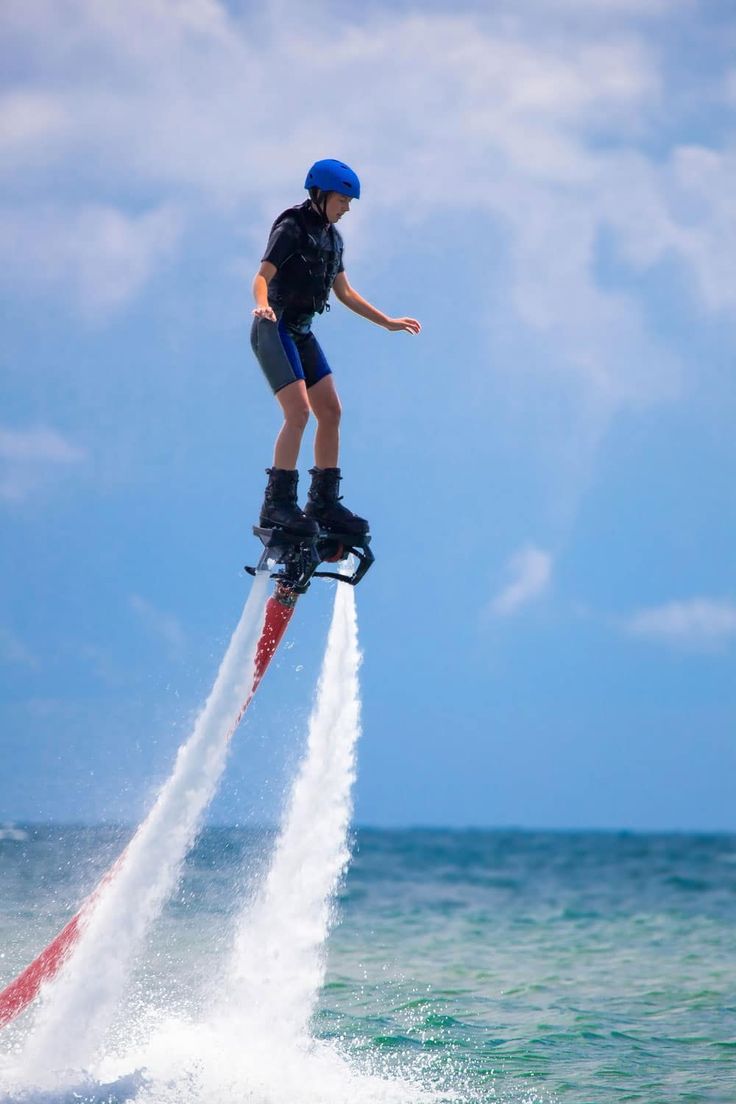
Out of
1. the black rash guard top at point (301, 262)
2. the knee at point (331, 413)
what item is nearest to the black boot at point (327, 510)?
the knee at point (331, 413)

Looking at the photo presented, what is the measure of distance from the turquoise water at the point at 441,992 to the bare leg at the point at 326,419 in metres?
3.80

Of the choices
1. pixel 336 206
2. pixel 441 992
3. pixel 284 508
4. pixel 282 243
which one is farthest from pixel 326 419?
pixel 441 992

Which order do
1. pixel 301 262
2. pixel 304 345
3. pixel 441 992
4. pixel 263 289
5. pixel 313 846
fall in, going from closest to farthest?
pixel 263 289 < pixel 301 262 < pixel 304 345 < pixel 313 846 < pixel 441 992

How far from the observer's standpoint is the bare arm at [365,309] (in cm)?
1066

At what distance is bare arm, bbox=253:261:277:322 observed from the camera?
916 cm

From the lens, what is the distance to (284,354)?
1012 cm

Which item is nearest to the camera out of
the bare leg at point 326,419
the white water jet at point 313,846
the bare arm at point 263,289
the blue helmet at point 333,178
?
the bare arm at point 263,289

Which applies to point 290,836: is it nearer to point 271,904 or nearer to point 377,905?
point 271,904

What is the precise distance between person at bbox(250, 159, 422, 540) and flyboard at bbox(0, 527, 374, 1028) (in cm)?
11

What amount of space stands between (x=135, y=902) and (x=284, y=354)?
4.53 m

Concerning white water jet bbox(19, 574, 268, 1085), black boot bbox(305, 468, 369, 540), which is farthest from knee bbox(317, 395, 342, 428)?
white water jet bbox(19, 574, 268, 1085)

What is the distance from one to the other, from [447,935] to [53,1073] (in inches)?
668

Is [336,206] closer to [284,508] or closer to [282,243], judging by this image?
[282,243]

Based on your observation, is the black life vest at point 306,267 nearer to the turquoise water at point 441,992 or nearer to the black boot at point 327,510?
the black boot at point 327,510
